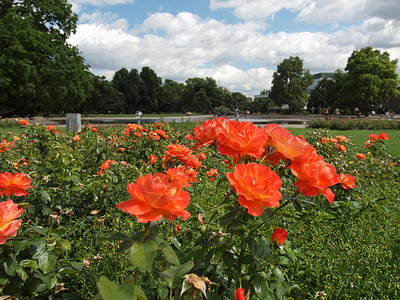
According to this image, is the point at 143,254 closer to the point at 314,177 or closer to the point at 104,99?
the point at 314,177

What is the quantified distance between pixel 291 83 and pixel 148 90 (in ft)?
87.0

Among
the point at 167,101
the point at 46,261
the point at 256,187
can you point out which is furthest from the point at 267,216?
the point at 167,101

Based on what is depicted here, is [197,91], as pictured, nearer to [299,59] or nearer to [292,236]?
[299,59]

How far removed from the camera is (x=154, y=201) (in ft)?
1.94

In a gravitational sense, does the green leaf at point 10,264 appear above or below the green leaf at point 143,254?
below

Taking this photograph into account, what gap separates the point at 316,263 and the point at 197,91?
196 ft

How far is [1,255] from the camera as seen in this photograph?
107 cm

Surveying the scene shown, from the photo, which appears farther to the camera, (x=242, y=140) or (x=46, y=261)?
(x=46, y=261)

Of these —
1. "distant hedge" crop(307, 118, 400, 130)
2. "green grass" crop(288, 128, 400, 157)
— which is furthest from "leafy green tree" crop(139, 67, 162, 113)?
"green grass" crop(288, 128, 400, 157)

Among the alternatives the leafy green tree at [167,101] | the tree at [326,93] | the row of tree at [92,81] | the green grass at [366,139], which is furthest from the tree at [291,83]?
the green grass at [366,139]

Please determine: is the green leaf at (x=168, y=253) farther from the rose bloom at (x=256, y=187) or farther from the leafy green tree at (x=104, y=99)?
the leafy green tree at (x=104, y=99)

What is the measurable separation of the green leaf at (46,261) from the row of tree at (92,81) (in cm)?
1796

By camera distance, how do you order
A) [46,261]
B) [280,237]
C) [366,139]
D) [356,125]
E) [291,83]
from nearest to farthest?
[280,237], [46,261], [366,139], [356,125], [291,83]

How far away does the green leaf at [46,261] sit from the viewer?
1.11 metres
